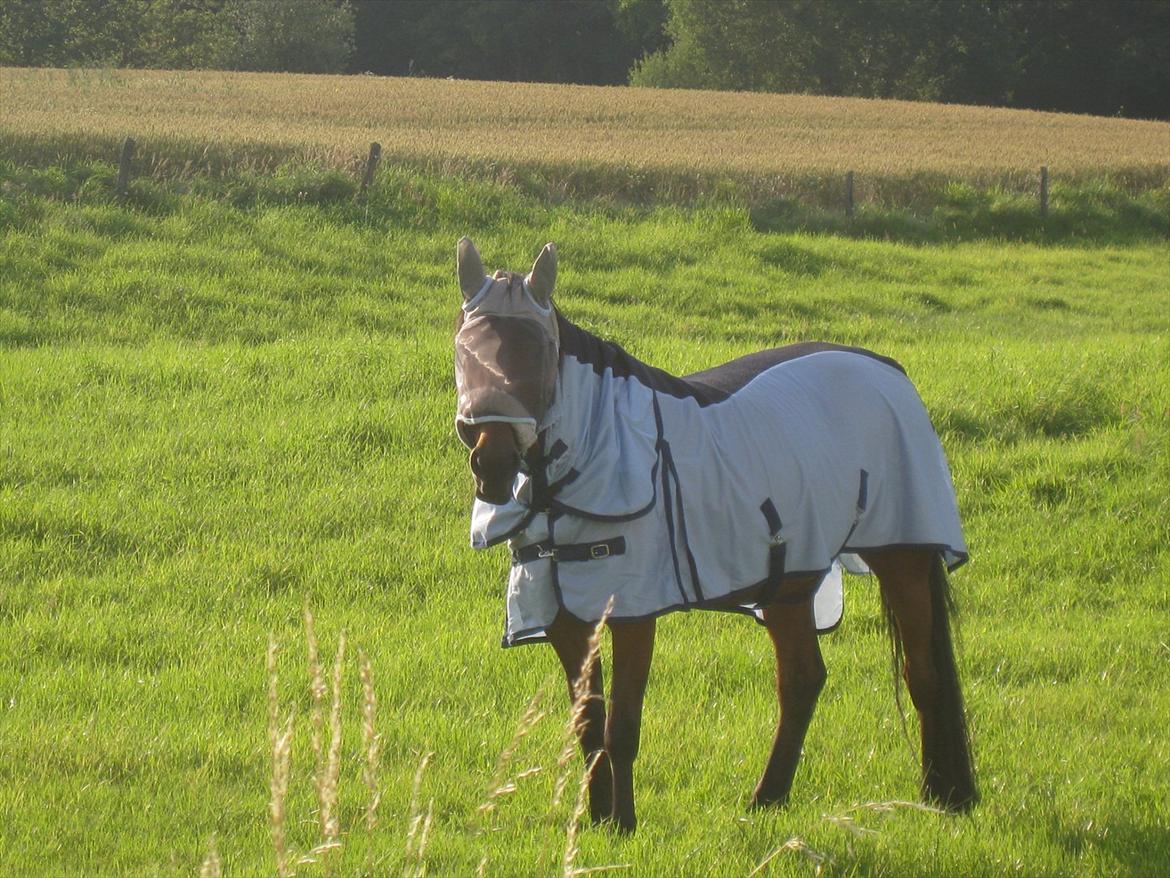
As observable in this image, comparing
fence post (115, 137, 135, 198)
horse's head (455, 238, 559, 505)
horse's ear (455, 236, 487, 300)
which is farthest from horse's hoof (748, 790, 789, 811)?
fence post (115, 137, 135, 198)

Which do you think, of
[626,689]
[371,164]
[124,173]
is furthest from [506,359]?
[371,164]

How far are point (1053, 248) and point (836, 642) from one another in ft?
63.5

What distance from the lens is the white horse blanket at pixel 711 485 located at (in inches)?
157

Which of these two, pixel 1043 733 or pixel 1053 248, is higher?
pixel 1053 248

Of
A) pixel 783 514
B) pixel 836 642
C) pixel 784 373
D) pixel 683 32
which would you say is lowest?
pixel 836 642

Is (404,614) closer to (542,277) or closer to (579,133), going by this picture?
(542,277)

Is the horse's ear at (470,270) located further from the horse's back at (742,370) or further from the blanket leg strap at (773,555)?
the blanket leg strap at (773,555)

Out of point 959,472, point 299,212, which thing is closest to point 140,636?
point 959,472

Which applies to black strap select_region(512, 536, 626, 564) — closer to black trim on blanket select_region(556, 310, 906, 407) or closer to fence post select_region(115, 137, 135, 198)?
black trim on blanket select_region(556, 310, 906, 407)

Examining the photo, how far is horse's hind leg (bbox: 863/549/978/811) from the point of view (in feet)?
15.7

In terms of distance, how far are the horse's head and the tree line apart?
55.5 m

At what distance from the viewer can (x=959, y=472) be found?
29.9 ft

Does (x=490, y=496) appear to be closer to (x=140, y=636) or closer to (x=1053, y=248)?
(x=140, y=636)

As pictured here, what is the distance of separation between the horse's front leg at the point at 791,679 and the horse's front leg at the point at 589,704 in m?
0.63
